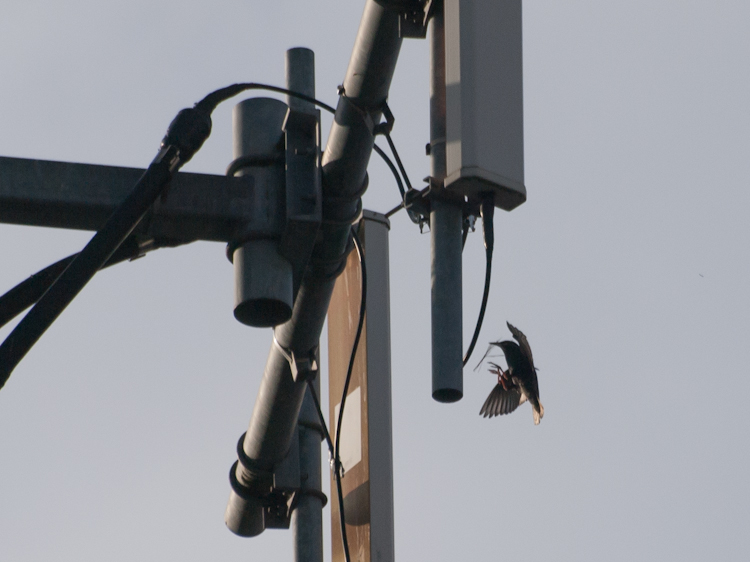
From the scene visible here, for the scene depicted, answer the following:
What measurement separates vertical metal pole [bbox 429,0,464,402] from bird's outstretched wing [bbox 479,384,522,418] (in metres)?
2.01

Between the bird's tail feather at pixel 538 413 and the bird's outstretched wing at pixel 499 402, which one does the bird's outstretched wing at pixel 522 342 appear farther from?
the bird's outstretched wing at pixel 499 402

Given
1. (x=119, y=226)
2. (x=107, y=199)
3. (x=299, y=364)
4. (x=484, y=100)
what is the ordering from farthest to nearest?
(x=299, y=364), (x=107, y=199), (x=119, y=226), (x=484, y=100)

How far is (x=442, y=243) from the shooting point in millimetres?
3014

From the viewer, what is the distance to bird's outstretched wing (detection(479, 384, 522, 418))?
5156 millimetres

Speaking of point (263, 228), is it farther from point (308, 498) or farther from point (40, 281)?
point (308, 498)

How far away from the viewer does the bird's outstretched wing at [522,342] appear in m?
4.26

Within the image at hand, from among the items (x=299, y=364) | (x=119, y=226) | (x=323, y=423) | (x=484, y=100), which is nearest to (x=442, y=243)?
(x=484, y=100)

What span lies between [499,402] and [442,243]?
8.58 feet

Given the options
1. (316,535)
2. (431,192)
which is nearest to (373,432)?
(316,535)

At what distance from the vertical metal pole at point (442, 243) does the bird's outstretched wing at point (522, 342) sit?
4.24 feet

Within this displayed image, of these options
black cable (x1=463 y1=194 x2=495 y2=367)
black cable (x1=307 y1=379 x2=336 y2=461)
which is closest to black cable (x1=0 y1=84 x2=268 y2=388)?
black cable (x1=463 y1=194 x2=495 y2=367)

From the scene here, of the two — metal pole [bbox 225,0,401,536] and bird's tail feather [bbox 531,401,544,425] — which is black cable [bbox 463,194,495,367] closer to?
metal pole [bbox 225,0,401,536]

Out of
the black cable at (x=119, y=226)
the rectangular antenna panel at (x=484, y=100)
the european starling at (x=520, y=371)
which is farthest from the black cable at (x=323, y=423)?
the rectangular antenna panel at (x=484, y=100)

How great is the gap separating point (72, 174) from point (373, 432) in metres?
1.82
